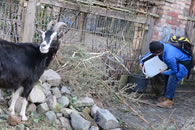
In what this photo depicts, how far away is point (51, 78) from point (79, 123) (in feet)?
4.27

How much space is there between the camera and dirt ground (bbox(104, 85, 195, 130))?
15.5ft

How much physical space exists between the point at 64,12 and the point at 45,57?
87.4 inches

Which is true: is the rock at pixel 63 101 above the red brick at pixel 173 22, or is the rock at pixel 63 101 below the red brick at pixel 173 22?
below

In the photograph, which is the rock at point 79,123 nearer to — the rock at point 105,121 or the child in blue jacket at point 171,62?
the rock at point 105,121

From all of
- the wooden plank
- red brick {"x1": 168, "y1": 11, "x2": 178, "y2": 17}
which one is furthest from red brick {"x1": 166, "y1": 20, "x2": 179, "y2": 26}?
the wooden plank

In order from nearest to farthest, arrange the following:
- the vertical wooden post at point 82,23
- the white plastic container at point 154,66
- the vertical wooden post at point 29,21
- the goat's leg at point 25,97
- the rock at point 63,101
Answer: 1. the goat's leg at point 25,97
2. the rock at point 63,101
3. the vertical wooden post at point 29,21
4. the white plastic container at point 154,66
5. the vertical wooden post at point 82,23

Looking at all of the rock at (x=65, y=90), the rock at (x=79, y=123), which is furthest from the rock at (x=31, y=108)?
the rock at (x=65, y=90)

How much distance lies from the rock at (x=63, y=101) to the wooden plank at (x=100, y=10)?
236 cm

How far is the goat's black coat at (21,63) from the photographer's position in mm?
3754

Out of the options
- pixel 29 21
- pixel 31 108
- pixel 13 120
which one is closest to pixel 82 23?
pixel 29 21

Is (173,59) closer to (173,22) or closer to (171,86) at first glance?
(171,86)

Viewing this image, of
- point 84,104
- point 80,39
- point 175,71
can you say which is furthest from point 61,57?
point 175,71

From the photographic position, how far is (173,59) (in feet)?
19.7

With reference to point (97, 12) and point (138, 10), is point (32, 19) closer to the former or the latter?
point (97, 12)
